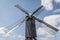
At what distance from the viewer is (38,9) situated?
48.6 m

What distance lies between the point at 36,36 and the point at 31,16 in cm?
598

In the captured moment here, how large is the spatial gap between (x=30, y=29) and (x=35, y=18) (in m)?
5.11

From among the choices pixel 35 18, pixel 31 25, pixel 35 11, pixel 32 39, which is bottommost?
pixel 32 39

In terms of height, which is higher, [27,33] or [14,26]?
[14,26]

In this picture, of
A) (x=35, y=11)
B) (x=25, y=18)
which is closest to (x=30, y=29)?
(x=25, y=18)

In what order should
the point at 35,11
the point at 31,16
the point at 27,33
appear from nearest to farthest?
the point at 27,33 → the point at 31,16 → the point at 35,11

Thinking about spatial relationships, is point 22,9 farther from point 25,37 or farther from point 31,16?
point 25,37

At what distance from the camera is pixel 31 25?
1641 inches

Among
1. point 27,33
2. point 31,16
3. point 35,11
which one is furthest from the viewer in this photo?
point 35,11

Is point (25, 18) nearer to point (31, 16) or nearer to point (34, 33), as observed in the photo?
point (31, 16)

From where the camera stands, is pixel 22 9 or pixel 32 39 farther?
pixel 22 9

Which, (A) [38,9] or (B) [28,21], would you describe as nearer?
(B) [28,21]

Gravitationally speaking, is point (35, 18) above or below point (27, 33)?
above

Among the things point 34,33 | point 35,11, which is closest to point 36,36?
point 34,33
